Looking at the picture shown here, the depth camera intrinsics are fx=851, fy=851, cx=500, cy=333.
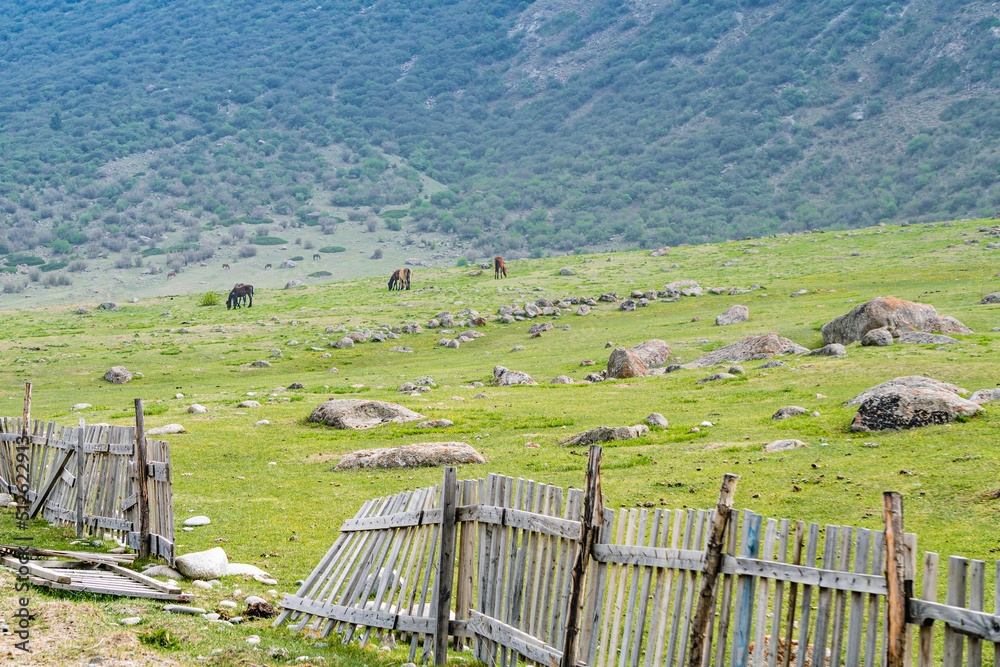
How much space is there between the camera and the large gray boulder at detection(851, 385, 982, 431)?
55.0ft

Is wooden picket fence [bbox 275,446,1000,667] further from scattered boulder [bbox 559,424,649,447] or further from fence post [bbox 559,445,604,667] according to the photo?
scattered boulder [bbox 559,424,649,447]

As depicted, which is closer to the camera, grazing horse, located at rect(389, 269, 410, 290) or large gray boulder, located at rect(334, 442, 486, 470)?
large gray boulder, located at rect(334, 442, 486, 470)

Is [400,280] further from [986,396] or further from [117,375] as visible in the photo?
[986,396]

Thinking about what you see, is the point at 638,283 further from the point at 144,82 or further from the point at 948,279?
the point at 144,82

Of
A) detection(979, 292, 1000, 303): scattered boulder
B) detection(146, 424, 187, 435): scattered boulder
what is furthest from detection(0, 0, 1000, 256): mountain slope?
detection(146, 424, 187, 435): scattered boulder

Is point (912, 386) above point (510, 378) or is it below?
above

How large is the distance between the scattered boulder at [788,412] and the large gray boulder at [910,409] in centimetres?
240

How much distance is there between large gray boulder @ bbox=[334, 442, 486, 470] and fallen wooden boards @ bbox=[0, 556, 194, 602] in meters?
8.19

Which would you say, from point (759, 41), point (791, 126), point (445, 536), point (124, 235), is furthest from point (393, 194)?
point (445, 536)

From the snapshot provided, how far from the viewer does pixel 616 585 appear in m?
7.37

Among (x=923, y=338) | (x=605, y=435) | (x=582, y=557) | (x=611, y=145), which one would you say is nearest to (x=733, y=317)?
(x=923, y=338)

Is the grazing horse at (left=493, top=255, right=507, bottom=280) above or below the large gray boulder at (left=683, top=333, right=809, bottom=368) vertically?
above

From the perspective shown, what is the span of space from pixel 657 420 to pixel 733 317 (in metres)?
23.3

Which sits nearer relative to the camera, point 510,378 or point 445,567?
point 445,567
